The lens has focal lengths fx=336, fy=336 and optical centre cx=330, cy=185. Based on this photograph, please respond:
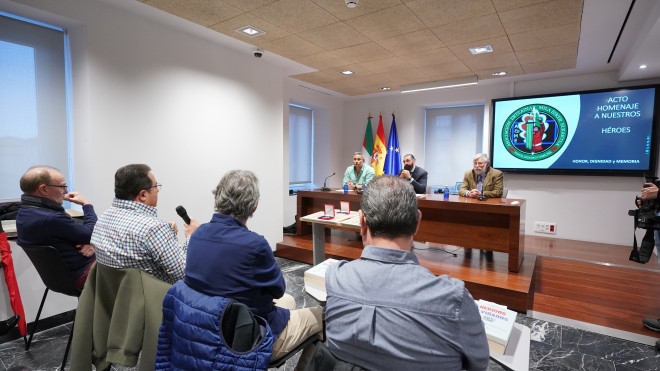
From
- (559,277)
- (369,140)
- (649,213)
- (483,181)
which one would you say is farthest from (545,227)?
(369,140)

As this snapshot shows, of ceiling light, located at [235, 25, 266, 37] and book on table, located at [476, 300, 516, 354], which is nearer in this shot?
book on table, located at [476, 300, 516, 354]

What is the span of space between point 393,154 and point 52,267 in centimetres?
544

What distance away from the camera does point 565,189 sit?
17.0 ft

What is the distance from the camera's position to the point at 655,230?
253cm

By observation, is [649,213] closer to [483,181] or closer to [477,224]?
[477,224]

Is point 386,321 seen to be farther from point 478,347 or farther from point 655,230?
point 655,230

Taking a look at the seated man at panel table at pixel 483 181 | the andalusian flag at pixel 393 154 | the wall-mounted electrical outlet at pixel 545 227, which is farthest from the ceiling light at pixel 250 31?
the wall-mounted electrical outlet at pixel 545 227

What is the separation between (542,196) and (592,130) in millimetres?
1167

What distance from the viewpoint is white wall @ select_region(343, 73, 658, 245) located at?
486 centimetres

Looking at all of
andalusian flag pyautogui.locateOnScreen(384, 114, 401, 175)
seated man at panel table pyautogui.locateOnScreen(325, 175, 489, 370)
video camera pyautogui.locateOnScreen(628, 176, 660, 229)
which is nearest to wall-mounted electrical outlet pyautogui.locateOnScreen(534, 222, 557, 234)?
andalusian flag pyautogui.locateOnScreen(384, 114, 401, 175)

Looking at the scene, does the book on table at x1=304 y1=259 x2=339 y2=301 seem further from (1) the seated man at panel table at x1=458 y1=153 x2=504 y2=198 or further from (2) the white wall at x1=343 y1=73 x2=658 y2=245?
(2) the white wall at x1=343 y1=73 x2=658 y2=245

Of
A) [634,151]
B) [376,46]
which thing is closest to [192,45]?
[376,46]

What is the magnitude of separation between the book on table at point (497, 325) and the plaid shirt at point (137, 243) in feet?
4.48

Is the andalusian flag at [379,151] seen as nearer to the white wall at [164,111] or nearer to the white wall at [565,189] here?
the white wall at [565,189]
